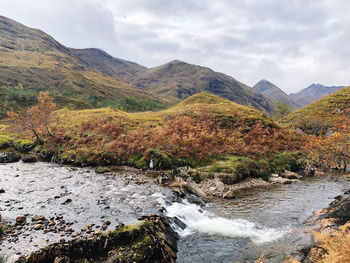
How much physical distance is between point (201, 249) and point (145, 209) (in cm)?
609

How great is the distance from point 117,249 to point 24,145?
40032mm

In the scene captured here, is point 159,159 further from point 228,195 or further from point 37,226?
point 37,226

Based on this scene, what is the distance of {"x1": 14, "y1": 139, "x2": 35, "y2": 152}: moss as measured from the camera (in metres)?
39.0

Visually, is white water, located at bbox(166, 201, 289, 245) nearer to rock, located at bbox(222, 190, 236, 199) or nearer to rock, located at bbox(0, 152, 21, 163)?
rock, located at bbox(222, 190, 236, 199)

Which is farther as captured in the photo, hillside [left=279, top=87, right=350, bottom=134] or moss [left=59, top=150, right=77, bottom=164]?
hillside [left=279, top=87, right=350, bottom=134]

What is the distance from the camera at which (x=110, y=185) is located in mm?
23141

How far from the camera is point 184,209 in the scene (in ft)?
59.6

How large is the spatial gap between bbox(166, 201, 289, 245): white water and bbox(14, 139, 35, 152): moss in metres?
36.1

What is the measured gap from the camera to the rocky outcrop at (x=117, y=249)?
10109 mm

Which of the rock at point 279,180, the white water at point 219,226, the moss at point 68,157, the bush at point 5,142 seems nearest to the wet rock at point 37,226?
the white water at point 219,226

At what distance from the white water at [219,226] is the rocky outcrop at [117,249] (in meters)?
3.77

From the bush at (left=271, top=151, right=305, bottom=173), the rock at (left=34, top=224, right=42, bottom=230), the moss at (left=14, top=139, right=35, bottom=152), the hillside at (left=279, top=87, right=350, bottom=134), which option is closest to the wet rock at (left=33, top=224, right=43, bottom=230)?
the rock at (left=34, top=224, right=42, bottom=230)

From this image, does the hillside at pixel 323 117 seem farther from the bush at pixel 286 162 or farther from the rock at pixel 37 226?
the rock at pixel 37 226

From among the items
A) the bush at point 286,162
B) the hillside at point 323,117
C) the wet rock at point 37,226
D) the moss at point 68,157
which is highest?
the hillside at point 323,117
